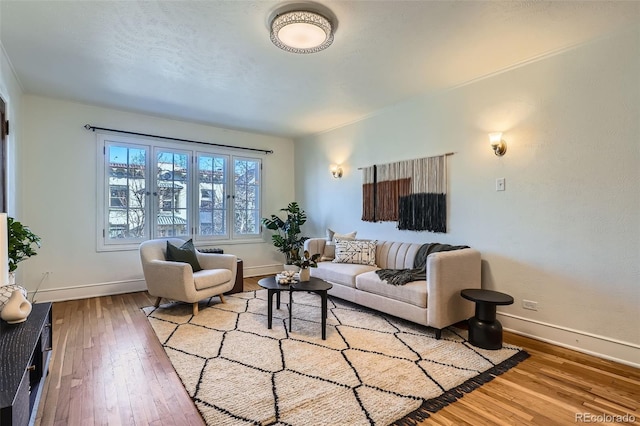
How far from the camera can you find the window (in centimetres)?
438

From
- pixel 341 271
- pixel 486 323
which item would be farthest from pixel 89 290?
pixel 486 323

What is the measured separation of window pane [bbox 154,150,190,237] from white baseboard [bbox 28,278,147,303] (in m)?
0.79

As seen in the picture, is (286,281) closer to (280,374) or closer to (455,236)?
(280,374)

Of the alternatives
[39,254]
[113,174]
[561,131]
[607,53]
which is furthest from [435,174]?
[39,254]

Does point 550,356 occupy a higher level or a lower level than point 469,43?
lower

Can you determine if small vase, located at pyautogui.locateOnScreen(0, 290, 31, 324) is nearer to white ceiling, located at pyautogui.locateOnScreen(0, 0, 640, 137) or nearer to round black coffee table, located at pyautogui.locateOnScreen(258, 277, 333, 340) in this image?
round black coffee table, located at pyautogui.locateOnScreen(258, 277, 333, 340)

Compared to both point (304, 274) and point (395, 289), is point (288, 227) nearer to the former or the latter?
point (304, 274)

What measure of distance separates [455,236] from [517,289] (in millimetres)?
800

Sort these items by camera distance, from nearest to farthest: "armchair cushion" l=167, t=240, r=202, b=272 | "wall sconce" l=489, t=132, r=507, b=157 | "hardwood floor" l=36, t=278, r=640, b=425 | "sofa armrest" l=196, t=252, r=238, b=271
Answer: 1. "hardwood floor" l=36, t=278, r=640, b=425
2. "wall sconce" l=489, t=132, r=507, b=157
3. "armchair cushion" l=167, t=240, r=202, b=272
4. "sofa armrest" l=196, t=252, r=238, b=271

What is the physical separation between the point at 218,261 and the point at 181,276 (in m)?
0.66

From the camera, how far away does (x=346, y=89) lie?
3.61 metres

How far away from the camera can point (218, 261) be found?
3.97 m

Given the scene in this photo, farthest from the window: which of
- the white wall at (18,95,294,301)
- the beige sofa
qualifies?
the beige sofa

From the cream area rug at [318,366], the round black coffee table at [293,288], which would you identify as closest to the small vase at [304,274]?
the round black coffee table at [293,288]
